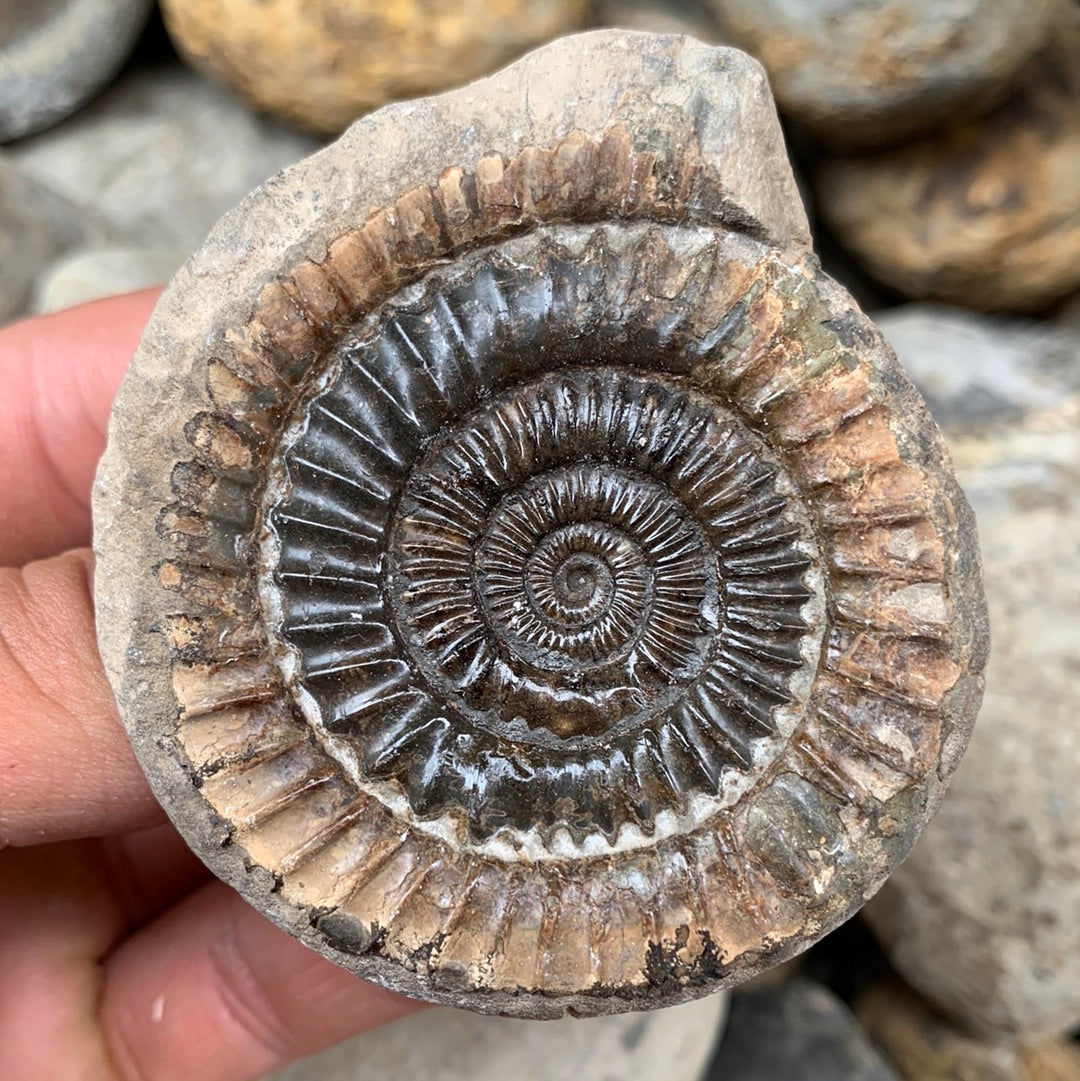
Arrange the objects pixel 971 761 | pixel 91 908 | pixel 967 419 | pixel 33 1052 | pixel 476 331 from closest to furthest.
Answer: pixel 476 331 → pixel 33 1052 → pixel 91 908 → pixel 971 761 → pixel 967 419

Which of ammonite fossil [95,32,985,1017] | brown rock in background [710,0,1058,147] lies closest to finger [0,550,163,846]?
ammonite fossil [95,32,985,1017]

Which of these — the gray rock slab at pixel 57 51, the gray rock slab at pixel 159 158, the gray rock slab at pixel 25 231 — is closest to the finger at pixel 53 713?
the gray rock slab at pixel 25 231

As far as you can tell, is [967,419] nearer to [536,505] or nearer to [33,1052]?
[536,505]

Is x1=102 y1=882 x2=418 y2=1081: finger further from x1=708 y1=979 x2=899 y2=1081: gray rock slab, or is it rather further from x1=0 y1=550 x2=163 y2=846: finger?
x1=708 y1=979 x2=899 y2=1081: gray rock slab

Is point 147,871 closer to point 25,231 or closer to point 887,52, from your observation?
point 25,231

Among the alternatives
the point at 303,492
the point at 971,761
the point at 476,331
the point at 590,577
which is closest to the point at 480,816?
the point at 590,577

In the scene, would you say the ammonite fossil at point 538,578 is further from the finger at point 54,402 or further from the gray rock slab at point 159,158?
the gray rock slab at point 159,158
